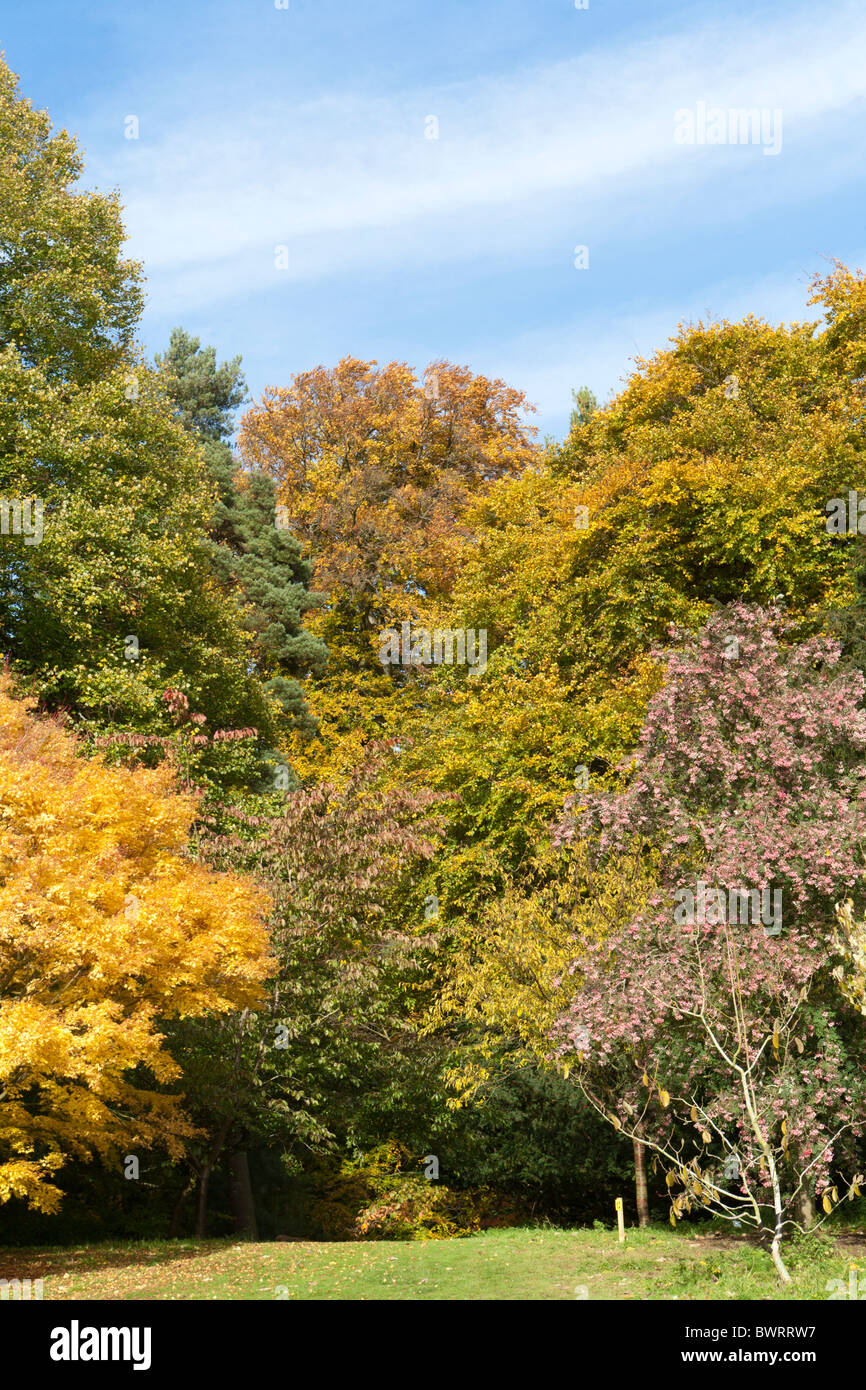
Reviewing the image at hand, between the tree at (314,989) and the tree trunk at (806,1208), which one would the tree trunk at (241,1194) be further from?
the tree trunk at (806,1208)

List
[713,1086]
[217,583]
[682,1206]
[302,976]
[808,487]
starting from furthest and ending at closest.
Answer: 1. [217,583]
2. [808,487]
3. [302,976]
4. [713,1086]
5. [682,1206]

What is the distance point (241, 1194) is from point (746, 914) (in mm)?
10909

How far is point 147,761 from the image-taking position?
19.9 meters

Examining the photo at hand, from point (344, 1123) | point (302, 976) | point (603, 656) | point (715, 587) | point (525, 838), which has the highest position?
point (715, 587)

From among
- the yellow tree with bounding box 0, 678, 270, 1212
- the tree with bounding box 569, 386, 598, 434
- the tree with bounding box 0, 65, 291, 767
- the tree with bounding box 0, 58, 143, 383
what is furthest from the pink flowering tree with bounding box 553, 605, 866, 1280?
the tree with bounding box 569, 386, 598, 434

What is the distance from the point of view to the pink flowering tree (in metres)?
11.6

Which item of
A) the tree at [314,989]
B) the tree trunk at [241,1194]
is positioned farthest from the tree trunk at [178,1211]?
the tree trunk at [241,1194]

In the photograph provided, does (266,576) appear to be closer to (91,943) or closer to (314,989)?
(314,989)

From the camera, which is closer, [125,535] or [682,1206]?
[682,1206]

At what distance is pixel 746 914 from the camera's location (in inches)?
470

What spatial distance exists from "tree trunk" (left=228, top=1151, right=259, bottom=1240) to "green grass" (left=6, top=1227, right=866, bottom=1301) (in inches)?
133
